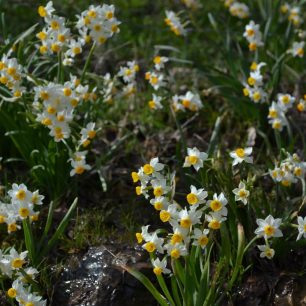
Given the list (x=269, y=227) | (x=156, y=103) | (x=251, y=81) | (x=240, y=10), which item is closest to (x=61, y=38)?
(x=156, y=103)

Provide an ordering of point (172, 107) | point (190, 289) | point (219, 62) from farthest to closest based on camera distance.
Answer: point (219, 62) → point (172, 107) → point (190, 289)

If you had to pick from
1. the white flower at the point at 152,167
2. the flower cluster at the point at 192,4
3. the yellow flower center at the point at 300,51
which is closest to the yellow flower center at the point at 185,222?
the white flower at the point at 152,167

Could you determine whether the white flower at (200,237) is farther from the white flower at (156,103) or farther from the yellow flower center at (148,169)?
the white flower at (156,103)

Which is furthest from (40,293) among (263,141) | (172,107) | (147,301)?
(263,141)

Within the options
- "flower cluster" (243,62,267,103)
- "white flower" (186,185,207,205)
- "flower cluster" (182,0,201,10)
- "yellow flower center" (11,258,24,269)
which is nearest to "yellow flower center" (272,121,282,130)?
"flower cluster" (243,62,267,103)

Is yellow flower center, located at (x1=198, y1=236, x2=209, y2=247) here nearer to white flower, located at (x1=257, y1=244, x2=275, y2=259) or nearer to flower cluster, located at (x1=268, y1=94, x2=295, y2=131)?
white flower, located at (x1=257, y1=244, x2=275, y2=259)

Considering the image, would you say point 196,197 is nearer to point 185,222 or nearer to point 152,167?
point 185,222

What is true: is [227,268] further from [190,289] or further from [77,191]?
[77,191]
